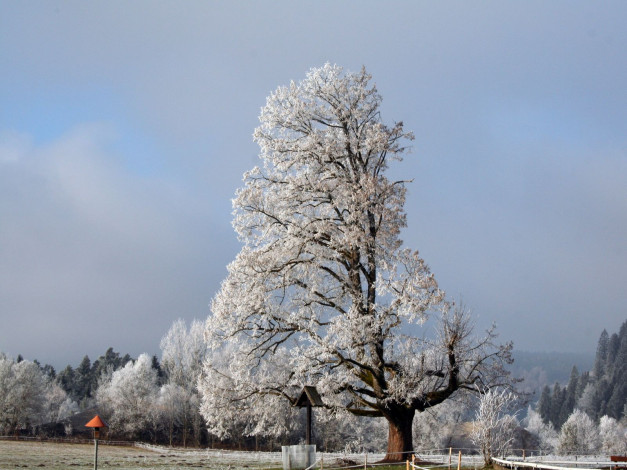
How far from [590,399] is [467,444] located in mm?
73136

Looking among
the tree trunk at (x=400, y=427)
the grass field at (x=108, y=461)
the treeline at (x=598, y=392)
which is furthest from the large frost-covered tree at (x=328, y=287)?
the treeline at (x=598, y=392)

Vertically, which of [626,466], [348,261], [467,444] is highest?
[348,261]

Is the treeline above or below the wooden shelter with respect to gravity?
below

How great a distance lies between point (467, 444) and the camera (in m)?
85.2

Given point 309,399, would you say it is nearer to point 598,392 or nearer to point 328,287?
point 328,287

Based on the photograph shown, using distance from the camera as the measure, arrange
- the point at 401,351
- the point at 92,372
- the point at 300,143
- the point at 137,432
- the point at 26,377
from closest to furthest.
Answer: the point at 401,351, the point at 300,143, the point at 137,432, the point at 26,377, the point at 92,372

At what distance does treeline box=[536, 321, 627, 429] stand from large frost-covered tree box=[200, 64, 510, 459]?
396ft

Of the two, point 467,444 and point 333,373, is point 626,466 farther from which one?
point 467,444

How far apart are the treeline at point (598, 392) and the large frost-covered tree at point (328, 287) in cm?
12062

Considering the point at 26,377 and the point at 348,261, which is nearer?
the point at 348,261

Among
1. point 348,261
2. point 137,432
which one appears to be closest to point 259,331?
point 348,261

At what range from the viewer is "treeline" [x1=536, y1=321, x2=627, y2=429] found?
141 meters

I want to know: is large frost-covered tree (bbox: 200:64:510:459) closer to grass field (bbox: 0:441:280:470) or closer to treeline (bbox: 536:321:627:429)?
grass field (bbox: 0:441:280:470)

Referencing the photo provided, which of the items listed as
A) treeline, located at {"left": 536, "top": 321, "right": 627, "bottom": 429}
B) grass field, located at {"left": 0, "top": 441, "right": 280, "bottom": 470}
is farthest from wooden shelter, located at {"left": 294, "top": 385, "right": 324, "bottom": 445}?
treeline, located at {"left": 536, "top": 321, "right": 627, "bottom": 429}
